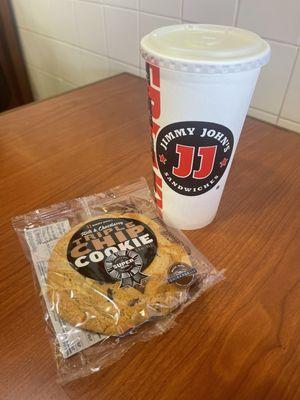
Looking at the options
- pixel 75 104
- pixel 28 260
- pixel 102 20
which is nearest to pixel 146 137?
pixel 75 104

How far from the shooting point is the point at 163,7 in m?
0.71

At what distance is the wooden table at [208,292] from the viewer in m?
0.26

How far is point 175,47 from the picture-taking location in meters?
0.28

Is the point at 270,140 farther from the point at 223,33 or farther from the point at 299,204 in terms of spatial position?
the point at 223,33

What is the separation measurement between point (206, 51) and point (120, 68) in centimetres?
74

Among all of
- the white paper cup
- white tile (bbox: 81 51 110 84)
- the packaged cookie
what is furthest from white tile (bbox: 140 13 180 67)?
the packaged cookie

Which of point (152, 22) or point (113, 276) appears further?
point (152, 22)

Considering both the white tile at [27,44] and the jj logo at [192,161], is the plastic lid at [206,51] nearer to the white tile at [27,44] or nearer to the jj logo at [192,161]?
the jj logo at [192,161]

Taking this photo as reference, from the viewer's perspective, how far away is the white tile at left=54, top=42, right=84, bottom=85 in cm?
109

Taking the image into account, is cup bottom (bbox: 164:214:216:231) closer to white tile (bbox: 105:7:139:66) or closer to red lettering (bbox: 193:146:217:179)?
Result: red lettering (bbox: 193:146:217:179)

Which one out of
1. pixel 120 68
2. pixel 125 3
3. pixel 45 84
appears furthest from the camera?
pixel 45 84

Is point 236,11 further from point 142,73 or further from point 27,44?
point 27,44

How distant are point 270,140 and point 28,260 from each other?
1.67 feet

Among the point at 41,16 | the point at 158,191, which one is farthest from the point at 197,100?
the point at 41,16
